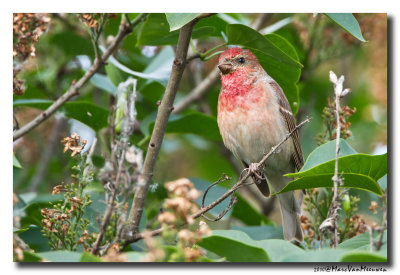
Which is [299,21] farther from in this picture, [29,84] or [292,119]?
[29,84]

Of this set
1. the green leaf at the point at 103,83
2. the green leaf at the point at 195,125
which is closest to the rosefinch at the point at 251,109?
the green leaf at the point at 195,125

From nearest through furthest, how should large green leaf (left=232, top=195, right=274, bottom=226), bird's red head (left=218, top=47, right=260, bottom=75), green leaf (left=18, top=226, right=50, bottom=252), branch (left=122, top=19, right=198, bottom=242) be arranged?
branch (left=122, top=19, right=198, bottom=242), green leaf (left=18, top=226, right=50, bottom=252), bird's red head (left=218, top=47, right=260, bottom=75), large green leaf (left=232, top=195, right=274, bottom=226)

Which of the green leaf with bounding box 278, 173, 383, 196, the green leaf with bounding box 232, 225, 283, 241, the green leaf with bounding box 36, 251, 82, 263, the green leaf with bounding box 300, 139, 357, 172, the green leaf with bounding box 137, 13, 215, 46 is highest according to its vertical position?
the green leaf with bounding box 137, 13, 215, 46

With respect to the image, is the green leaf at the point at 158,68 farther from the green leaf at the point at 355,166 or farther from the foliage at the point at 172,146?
the green leaf at the point at 355,166

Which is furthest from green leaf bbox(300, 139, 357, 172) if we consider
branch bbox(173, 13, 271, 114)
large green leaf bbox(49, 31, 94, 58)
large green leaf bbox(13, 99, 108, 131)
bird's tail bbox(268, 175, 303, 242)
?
large green leaf bbox(49, 31, 94, 58)

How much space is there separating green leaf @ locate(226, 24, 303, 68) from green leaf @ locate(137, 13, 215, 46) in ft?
0.86

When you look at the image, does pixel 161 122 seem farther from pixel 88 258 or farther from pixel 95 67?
pixel 88 258

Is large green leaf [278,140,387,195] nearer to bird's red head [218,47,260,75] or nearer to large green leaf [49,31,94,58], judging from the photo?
bird's red head [218,47,260,75]

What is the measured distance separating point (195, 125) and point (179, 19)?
90 centimetres

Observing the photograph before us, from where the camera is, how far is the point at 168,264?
2.15 m

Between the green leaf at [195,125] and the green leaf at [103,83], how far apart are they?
13.2 inches

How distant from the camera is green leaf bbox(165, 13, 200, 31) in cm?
228

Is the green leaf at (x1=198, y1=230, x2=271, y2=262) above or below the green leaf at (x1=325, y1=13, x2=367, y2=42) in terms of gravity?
below

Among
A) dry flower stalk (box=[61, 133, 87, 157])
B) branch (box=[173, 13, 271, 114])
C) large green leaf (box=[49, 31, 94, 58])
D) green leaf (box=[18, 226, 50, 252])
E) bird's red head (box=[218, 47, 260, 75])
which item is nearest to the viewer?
dry flower stalk (box=[61, 133, 87, 157])
